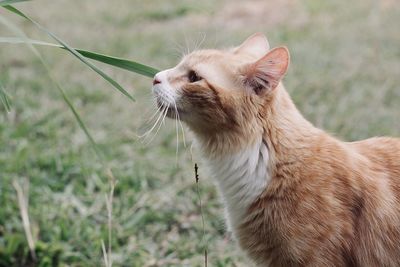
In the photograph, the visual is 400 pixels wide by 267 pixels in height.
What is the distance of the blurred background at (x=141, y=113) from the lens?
3.37 metres

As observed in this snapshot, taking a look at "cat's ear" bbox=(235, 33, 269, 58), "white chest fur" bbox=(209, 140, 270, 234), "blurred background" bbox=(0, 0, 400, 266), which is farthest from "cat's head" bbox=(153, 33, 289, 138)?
"blurred background" bbox=(0, 0, 400, 266)

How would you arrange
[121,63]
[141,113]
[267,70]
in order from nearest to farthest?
[121,63] → [267,70] → [141,113]

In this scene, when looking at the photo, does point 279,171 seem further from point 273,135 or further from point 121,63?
point 121,63

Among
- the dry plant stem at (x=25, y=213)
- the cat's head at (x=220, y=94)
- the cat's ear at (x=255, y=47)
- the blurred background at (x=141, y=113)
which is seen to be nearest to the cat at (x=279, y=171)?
the cat's head at (x=220, y=94)

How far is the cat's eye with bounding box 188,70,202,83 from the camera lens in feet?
8.34

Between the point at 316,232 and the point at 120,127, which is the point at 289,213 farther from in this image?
the point at 120,127

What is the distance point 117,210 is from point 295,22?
13.7 feet

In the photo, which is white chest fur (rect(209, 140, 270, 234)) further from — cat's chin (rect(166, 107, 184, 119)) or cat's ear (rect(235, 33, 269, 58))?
cat's ear (rect(235, 33, 269, 58))

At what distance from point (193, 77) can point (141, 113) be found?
2.42 meters

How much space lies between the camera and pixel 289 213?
2.41 m

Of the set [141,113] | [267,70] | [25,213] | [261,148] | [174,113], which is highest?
[141,113]

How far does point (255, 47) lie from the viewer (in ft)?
9.18

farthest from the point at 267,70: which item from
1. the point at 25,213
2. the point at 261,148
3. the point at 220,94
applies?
the point at 25,213

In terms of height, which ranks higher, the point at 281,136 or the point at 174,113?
the point at 174,113
